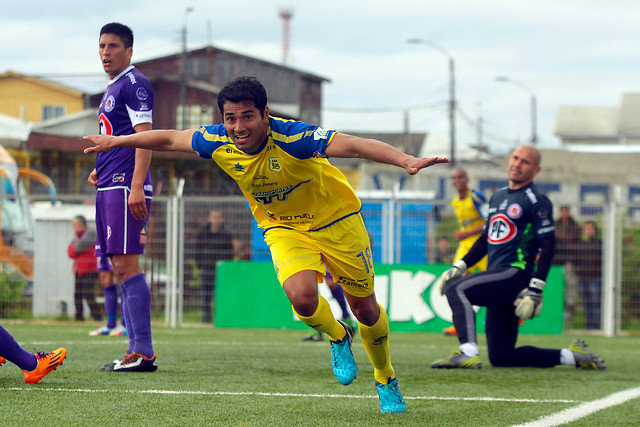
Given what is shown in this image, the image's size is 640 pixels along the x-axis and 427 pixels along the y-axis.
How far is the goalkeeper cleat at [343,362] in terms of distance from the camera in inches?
198

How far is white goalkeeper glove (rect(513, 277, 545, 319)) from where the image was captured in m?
7.38

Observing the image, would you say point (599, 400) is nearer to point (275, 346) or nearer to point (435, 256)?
point (275, 346)

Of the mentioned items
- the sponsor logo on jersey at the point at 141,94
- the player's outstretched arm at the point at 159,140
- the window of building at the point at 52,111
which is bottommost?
the player's outstretched arm at the point at 159,140

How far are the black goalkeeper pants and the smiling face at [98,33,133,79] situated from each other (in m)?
3.49

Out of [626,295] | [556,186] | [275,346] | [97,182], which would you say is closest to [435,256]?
[626,295]

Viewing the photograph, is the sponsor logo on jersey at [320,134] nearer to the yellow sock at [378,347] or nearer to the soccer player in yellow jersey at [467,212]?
the yellow sock at [378,347]

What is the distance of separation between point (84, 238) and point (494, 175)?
2936cm

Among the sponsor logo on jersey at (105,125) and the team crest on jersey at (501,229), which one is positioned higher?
the sponsor logo on jersey at (105,125)

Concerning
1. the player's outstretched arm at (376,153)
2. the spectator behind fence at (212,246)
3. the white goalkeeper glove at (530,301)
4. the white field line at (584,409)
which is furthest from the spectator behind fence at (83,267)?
the player's outstretched arm at (376,153)

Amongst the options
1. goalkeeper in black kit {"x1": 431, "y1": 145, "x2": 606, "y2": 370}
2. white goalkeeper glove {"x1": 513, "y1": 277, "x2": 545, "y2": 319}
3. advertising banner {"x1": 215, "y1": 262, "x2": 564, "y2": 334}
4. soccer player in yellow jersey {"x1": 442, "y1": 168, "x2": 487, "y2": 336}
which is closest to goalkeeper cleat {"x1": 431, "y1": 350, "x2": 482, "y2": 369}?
goalkeeper in black kit {"x1": 431, "y1": 145, "x2": 606, "y2": 370}

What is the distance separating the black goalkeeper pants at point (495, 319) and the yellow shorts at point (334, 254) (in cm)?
282

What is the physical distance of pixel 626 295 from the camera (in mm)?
13820

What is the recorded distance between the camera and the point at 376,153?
4.28 meters

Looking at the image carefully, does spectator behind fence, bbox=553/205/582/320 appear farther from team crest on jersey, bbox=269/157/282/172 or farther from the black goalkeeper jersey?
team crest on jersey, bbox=269/157/282/172
